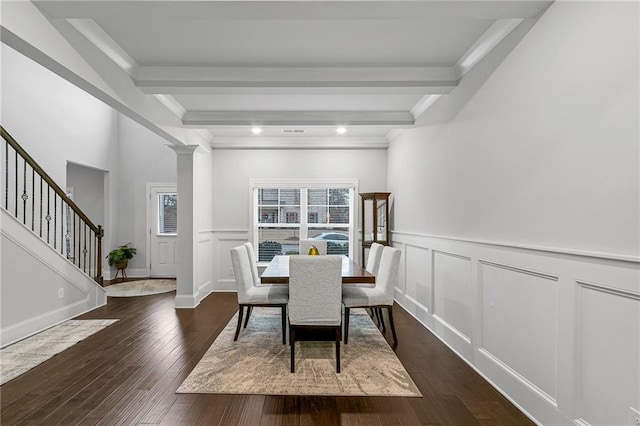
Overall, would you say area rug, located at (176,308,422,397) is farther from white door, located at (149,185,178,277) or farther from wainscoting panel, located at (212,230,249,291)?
white door, located at (149,185,178,277)

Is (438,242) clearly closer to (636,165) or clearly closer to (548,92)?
(548,92)

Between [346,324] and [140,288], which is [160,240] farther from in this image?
[346,324]

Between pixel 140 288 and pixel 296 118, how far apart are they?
438cm

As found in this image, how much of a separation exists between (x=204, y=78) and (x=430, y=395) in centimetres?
323

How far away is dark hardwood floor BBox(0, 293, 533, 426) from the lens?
2137 mm

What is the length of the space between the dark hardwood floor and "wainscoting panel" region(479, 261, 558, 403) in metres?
0.30

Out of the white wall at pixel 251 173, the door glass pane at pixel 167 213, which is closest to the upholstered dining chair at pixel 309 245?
the white wall at pixel 251 173

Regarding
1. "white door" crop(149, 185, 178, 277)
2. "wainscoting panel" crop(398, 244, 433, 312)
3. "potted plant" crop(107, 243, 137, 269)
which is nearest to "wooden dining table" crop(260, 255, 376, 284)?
"wainscoting panel" crop(398, 244, 433, 312)

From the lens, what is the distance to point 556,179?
6.23 ft

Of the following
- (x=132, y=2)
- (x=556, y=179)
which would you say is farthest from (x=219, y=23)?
(x=556, y=179)

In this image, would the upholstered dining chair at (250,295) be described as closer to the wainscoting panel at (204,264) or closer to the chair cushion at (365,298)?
the chair cushion at (365,298)

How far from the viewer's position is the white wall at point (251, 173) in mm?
5934

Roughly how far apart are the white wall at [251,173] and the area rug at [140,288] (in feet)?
3.63

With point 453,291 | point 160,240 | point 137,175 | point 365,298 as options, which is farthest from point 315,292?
point 137,175
